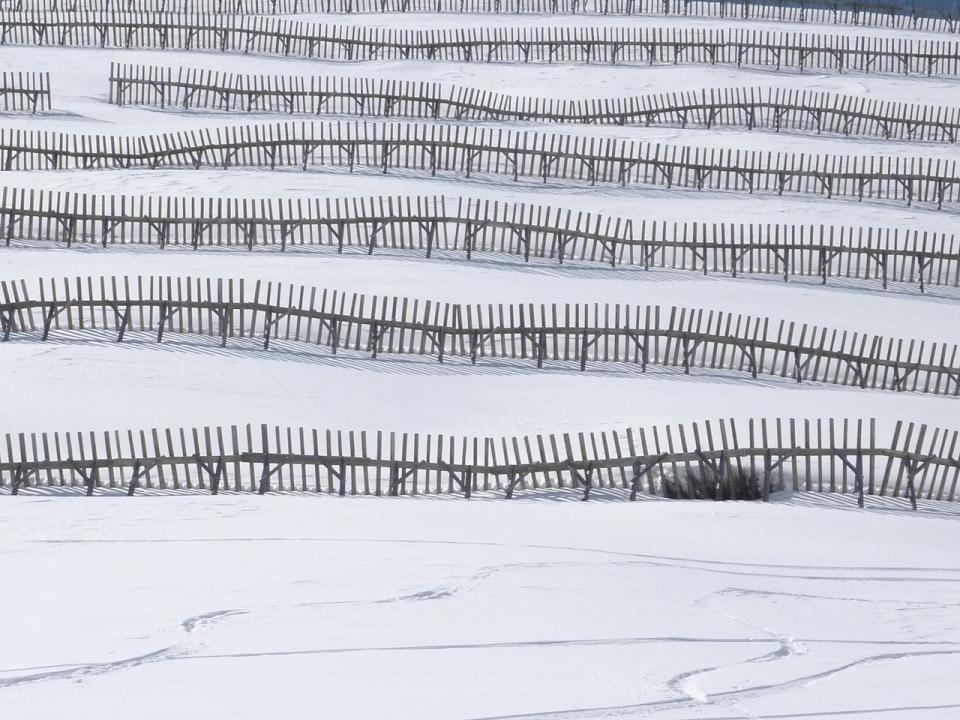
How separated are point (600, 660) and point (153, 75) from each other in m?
33.1

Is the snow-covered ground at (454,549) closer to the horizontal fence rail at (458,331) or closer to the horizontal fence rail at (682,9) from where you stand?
the horizontal fence rail at (458,331)

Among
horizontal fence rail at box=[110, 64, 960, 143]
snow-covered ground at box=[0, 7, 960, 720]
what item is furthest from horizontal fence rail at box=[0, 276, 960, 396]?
horizontal fence rail at box=[110, 64, 960, 143]

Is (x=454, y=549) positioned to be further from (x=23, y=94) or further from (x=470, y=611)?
(x=23, y=94)

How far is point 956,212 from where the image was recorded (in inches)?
1302

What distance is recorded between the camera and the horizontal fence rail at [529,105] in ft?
126

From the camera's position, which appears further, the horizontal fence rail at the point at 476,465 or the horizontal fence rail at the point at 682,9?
the horizontal fence rail at the point at 682,9

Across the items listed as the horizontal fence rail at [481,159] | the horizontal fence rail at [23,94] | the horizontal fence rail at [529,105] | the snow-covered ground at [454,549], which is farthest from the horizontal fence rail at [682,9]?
the snow-covered ground at [454,549]

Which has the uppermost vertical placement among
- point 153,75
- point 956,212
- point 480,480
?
point 153,75

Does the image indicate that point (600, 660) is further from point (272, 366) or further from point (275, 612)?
point (272, 366)

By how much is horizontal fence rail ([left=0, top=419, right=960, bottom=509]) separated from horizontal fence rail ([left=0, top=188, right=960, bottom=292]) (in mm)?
8504

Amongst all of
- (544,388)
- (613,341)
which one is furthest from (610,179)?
(544,388)

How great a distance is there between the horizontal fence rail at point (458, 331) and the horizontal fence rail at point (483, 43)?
20.7m

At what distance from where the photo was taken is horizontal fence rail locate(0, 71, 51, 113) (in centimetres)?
3700

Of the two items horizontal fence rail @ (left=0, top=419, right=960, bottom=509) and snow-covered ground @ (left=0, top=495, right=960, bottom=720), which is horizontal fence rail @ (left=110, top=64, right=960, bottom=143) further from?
snow-covered ground @ (left=0, top=495, right=960, bottom=720)
